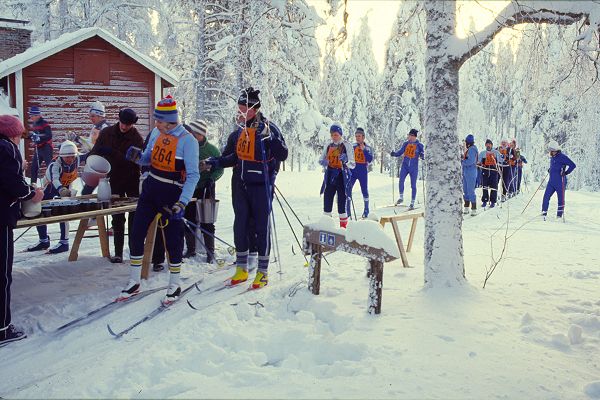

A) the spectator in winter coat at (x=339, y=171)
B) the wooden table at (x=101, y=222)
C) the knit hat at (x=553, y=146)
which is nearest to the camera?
the wooden table at (x=101, y=222)

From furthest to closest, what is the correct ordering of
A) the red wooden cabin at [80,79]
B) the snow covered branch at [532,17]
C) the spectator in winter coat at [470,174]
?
the red wooden cabin at [80,79], the spectator in winter coat at [470,174], the snow covered branch at [532,17]

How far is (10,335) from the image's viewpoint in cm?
407

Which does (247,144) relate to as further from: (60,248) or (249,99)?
(60,248)

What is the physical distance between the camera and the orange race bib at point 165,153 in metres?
4.57

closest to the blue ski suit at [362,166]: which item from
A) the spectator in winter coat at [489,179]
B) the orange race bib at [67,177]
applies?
the spectator in winter coat at [489,179]

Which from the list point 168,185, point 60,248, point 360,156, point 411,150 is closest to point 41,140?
point 60,248

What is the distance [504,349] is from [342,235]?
157 centimetres

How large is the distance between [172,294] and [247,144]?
1692mm

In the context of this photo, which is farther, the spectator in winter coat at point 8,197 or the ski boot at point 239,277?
the ski boot at point 239,277

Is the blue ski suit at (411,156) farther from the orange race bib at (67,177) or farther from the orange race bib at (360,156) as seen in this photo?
the orange race bib at (67,177)

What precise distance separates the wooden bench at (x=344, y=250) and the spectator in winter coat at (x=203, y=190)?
206cm

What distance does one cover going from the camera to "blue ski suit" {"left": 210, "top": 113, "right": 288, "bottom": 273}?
5.05m

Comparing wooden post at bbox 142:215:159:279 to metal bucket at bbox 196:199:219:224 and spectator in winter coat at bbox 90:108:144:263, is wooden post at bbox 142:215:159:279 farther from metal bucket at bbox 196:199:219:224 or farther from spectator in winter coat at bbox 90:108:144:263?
metal bucket at bbox 196:199:219:224

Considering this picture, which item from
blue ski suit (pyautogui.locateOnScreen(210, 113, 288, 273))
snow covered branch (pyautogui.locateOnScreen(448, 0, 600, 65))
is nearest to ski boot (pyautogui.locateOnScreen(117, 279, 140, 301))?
blue ski suit (pyautogui.locateOnScreen(210, 113, 288, 273))
